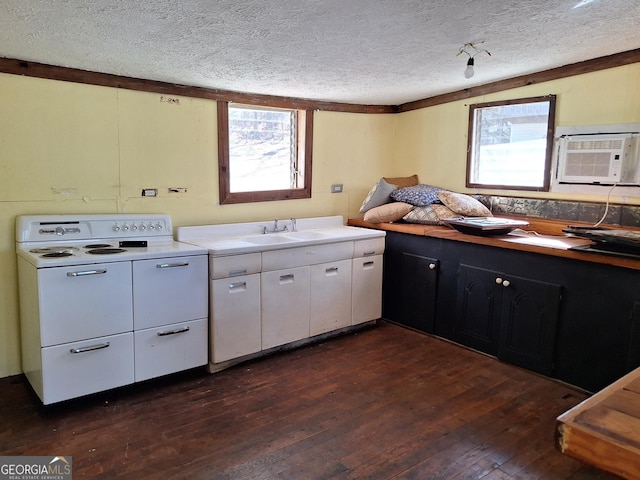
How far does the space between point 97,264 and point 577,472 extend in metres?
2.62

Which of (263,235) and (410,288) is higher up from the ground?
(263,235)

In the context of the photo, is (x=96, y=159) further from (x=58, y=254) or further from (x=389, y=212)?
(x=389, y=212)

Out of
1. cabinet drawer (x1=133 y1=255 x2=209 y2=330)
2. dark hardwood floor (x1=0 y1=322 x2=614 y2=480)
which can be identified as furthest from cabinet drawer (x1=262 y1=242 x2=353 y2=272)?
dark hardwood floor (x1=0 y1=322 x2=614 y2=480)

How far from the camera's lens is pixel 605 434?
937 millimetres

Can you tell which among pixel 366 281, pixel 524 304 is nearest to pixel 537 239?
pixel 524 304

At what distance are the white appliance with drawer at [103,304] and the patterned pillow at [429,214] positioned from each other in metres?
1.89

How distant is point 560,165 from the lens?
11.2 ft

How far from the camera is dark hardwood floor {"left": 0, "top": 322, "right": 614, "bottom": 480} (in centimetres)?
214

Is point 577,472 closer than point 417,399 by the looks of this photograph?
Yes

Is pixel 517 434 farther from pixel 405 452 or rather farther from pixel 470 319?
pixel 470 319

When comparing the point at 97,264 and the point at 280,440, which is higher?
the point at 97,264

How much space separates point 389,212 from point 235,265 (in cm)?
157

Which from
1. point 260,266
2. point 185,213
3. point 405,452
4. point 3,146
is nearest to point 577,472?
point 405,452

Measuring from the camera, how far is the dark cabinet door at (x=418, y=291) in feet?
12.3
